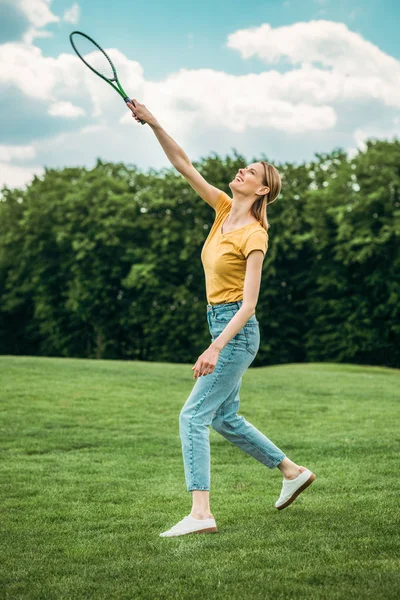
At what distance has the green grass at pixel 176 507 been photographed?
12.4ft

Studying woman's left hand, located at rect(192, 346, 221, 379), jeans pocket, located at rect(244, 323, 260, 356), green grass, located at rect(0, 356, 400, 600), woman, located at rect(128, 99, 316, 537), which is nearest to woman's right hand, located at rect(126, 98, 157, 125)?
woman, located at rect(128, 99, 316, 537)

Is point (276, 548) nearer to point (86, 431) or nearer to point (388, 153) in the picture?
point (86, 431)

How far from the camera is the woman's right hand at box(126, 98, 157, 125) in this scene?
18.0ft

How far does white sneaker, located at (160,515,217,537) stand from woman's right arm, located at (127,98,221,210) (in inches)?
91.2

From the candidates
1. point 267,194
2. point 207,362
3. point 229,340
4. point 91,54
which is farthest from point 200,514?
point 91,54

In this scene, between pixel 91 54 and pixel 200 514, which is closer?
pixel 200 514

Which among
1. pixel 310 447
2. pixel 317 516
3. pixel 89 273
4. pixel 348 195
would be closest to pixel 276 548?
pixel 317 516

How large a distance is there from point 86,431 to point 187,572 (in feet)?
23.3

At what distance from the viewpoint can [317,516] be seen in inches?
211

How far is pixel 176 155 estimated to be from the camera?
558 centimetres

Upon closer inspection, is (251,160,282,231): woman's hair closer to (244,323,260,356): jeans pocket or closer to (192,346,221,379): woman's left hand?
(244,323,260,356): jeans pocket

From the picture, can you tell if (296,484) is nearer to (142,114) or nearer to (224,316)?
(224,316)

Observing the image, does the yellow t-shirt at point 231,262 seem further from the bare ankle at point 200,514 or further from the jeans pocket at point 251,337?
the bare ankle at point 200,514

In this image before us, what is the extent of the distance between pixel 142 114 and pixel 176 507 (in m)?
3.11
